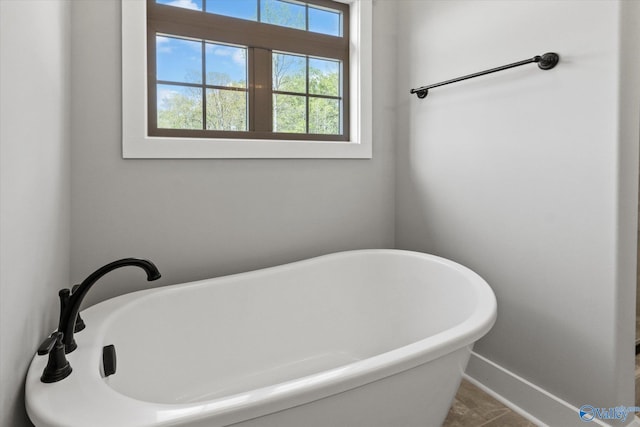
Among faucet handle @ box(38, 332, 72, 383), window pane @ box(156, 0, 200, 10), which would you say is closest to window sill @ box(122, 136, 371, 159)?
window pane @ box(156, 0, 200, 10)

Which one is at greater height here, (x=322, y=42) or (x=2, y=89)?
(x=322, y=42)

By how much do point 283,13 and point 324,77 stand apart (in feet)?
1.30

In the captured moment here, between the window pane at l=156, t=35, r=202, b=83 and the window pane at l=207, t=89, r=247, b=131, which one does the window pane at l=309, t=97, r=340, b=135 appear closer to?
the window pane at l=207, t=89, r=247, b=131

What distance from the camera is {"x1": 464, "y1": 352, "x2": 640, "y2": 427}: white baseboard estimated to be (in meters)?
1.38

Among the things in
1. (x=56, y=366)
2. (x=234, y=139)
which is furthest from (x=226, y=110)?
(x=56, y=366)

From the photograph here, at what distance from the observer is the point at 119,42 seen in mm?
1519

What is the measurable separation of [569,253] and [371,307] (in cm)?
88

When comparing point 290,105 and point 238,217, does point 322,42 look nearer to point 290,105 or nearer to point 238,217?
point 290,105

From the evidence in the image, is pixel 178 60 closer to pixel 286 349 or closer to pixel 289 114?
pixel 289 114

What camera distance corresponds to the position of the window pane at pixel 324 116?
208cm

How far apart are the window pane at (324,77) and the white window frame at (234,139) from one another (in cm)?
9

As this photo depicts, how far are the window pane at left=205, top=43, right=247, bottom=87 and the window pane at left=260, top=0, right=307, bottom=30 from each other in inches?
9.3

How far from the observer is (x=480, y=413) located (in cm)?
154

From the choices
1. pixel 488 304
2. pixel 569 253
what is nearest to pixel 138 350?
pixel 488 304
